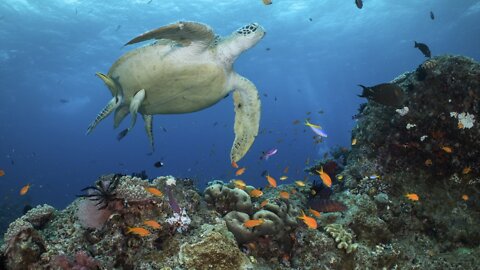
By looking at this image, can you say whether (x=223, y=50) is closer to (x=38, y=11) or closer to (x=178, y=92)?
(x=178, y=92)

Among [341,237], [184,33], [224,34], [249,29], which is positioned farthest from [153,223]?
[224,34]

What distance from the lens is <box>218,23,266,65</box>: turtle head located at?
201 inches

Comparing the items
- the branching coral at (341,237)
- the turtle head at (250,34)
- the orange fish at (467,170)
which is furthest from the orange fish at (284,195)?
the orange fish at (467,170)

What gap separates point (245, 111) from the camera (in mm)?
5918

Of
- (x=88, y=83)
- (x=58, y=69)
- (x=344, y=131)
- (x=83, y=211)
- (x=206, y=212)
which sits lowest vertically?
(x=344, y=131)

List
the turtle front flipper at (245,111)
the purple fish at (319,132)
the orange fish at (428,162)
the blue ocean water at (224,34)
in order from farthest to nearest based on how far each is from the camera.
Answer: the blue ocean water at (224,34)
the purple fish at (319,132)
the turtle front flipper at (245,111)
the orange fish at (428,162)

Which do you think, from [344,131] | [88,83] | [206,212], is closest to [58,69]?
[88,83]

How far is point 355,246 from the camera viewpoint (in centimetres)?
414

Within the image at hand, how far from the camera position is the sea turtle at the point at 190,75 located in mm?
4898

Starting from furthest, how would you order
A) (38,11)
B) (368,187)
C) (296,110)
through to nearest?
(296,110)
(38,11)
(368,187)

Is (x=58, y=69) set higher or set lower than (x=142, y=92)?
lower

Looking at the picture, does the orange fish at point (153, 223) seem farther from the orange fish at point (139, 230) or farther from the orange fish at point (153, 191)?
the orange fish at point (153, 191)

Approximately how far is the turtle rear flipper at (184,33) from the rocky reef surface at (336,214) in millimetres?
1949

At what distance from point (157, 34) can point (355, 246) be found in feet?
13.0
